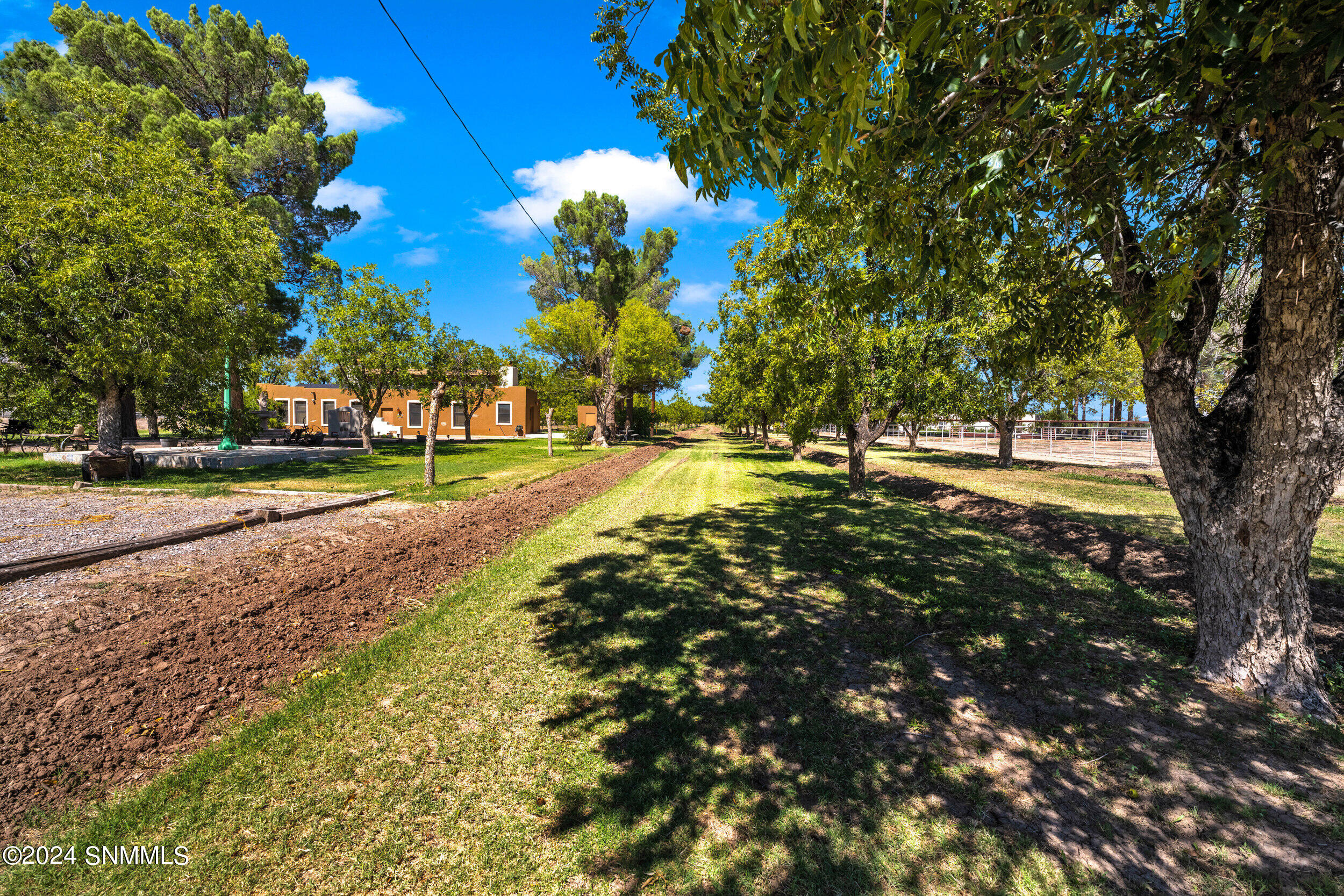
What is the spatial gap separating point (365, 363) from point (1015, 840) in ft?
84.5

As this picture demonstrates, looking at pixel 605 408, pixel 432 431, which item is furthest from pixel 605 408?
pixel 432 431

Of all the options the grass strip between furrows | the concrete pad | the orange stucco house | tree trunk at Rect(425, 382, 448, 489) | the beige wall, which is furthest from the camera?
the beige wall

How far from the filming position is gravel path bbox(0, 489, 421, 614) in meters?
4.95

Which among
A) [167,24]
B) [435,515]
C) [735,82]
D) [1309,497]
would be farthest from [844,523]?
[167,24]

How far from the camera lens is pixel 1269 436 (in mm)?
3131

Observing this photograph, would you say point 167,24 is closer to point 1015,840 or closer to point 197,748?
point 197,748

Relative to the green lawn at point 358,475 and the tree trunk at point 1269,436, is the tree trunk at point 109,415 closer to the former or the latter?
the green lawn at point 358,475

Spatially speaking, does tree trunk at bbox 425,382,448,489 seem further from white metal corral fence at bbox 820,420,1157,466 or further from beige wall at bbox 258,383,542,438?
beige wall at bbox 258,383,542,438

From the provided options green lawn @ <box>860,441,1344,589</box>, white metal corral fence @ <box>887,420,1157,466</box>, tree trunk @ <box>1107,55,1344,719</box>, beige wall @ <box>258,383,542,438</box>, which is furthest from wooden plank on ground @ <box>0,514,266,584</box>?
beige wall @ <box>258,383,542,438</box>

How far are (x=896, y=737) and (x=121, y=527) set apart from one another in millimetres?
10142

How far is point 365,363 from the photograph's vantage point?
2205 centimetres

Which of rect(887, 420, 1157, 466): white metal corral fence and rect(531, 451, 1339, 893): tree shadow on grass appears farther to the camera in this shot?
rect(887, 420, 1157, 466): white metal corral fence

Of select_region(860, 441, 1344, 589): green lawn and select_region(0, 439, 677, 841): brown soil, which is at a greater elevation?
select_region(860, 441, 1344, 589): green lawn

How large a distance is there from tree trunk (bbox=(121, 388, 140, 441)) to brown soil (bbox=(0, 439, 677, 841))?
11.1m
